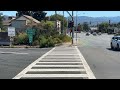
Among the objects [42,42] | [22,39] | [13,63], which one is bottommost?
[42,42]

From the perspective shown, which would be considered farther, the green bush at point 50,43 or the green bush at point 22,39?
the green bush at point 22,39

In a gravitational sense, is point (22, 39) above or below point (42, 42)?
above

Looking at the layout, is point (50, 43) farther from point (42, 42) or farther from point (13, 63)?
point (13, 63)

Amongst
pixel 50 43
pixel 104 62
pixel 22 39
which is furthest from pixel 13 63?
pixel 22 39

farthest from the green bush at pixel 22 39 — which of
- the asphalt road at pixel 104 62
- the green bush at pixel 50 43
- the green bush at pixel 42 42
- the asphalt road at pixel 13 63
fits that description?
the asphalt road at pixel 13 63

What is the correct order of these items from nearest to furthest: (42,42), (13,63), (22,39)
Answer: (13,63), (42,42), (22,39)

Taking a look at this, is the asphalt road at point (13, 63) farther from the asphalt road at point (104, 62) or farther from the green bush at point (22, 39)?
the green bush at point (22, 39)

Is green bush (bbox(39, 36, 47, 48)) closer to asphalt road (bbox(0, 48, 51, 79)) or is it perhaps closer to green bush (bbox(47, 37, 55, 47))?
green bush (bbox(47, 37, 55, 47))

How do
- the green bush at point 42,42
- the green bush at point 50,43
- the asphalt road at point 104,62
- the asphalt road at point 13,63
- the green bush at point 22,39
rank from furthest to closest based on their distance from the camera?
the green bush at point 22,39 < the green bush at point 50,43 < the green bush at point 42,42 < the asphalt road at point 13,63 < the asphalt road at point 104,62

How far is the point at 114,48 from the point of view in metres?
46.1

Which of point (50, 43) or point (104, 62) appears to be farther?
point (50, 43)

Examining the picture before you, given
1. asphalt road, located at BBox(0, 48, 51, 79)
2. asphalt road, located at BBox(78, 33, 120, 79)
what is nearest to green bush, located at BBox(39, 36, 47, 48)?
asphalt road, located at BBox(78, 33, 120, 79)
